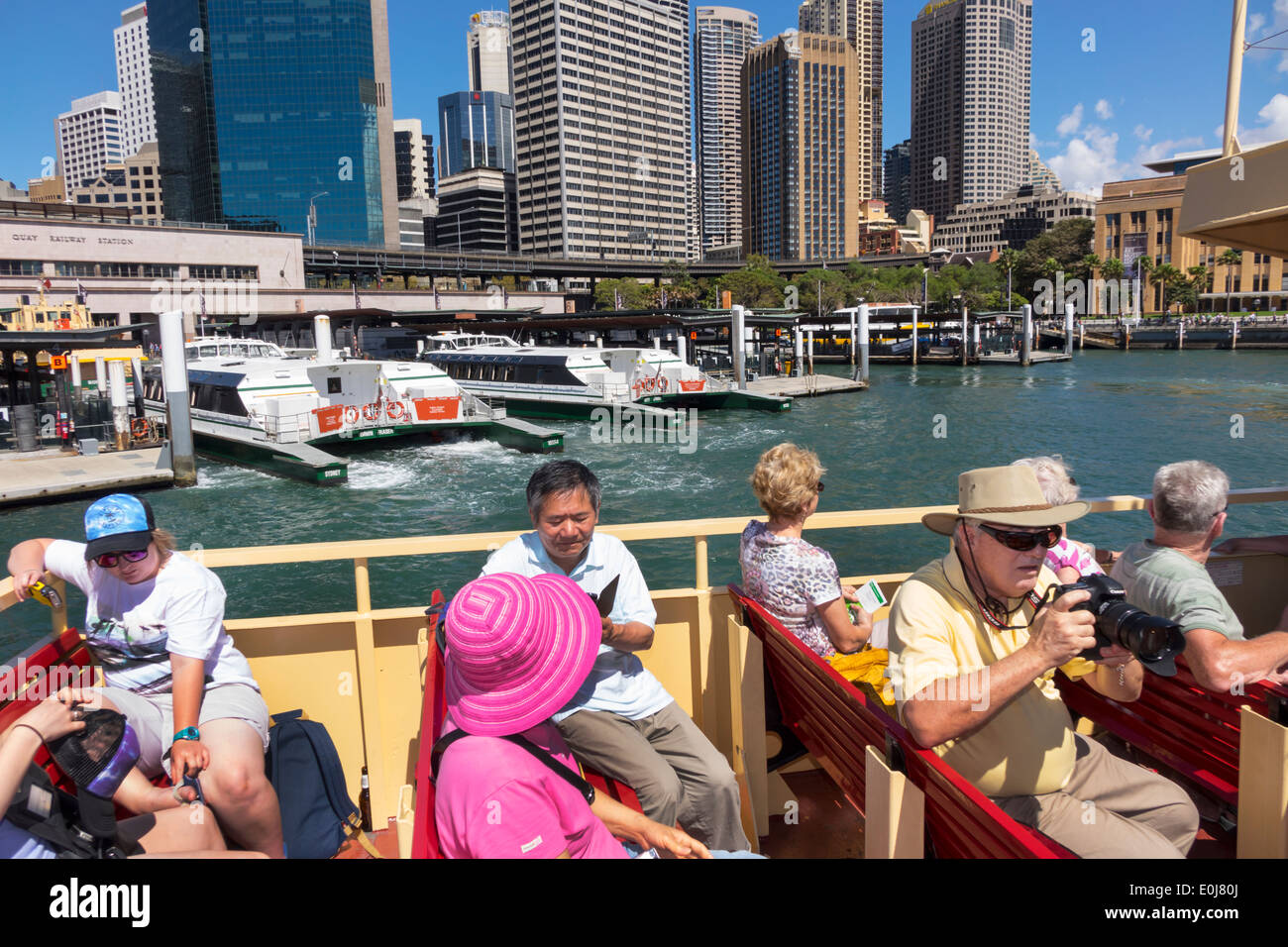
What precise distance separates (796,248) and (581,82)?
50045mm

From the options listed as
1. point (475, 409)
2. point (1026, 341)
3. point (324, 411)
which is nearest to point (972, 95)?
point (1026, 341)

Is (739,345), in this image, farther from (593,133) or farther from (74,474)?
(593,133)

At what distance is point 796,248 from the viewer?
166 meters

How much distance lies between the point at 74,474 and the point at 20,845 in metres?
21.4

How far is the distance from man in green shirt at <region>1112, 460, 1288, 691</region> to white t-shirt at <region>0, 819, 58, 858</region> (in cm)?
345

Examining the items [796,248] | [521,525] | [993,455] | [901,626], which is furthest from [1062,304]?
[901,626]

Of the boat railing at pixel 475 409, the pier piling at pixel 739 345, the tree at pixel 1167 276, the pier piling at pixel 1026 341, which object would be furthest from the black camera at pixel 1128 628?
the tree at pixel 1167 276

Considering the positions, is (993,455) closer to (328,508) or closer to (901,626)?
(328,508)

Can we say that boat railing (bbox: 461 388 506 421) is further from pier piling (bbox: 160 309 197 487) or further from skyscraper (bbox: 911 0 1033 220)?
skyscraper (bbox: 911 0 1033 220)

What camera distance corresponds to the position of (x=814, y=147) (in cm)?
16662

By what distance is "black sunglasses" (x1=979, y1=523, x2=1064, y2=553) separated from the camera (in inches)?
97.8

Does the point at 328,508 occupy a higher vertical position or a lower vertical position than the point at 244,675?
lower
